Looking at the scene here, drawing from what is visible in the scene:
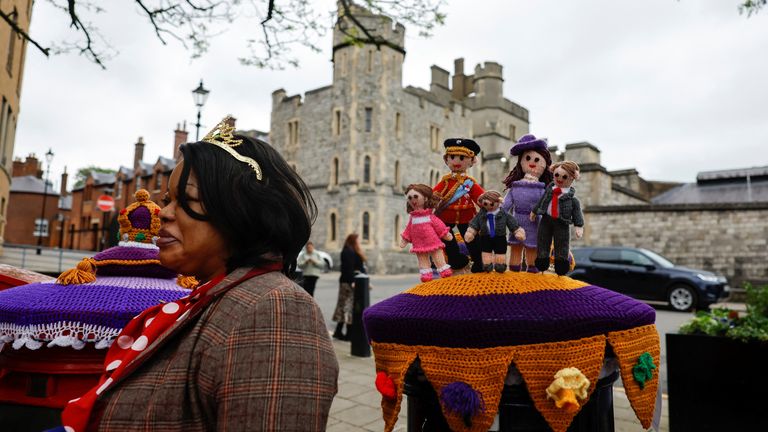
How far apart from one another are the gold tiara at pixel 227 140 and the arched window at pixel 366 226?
30.2 meters

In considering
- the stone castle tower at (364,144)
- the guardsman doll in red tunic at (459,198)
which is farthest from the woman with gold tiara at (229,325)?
the stone castle tower at (364,144)

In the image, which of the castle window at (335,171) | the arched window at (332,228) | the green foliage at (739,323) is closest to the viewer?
the green foliage at (739,323)

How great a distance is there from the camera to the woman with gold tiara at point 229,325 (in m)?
1.13

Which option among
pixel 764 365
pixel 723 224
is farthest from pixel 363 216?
pixel 764 365

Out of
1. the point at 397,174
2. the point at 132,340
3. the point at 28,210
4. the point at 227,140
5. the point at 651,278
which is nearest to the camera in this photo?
the point at 227,140

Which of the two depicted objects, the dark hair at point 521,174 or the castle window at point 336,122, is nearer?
the dark hair at point 521,174

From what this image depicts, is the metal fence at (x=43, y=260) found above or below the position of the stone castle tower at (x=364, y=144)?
below

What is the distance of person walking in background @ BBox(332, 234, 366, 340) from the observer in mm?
8820

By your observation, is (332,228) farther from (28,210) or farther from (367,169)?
(28,210)

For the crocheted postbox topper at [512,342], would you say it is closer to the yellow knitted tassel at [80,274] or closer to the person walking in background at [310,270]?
the yellow knitted tassel at [80,274]

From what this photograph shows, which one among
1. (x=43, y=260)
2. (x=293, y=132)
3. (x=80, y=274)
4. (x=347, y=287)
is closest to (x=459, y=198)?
(x=80, y=274)

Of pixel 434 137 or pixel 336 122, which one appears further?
pixel 434 137

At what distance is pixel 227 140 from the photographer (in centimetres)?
148

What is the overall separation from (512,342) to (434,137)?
36586 millimetres
